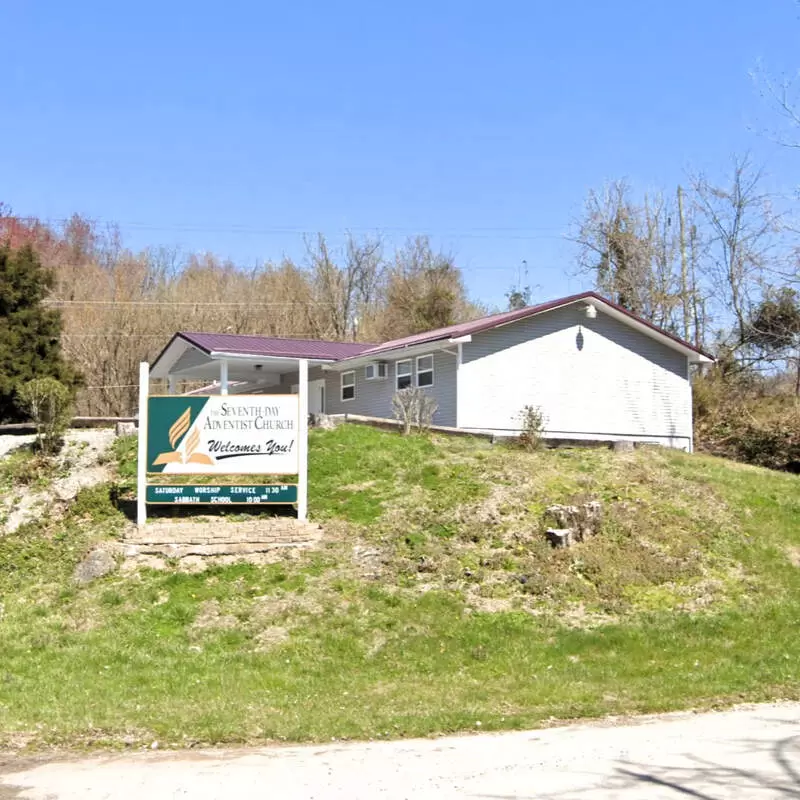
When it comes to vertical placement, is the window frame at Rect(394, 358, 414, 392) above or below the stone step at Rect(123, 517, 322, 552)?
above

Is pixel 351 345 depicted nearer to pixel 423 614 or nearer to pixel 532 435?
pixel 532 435

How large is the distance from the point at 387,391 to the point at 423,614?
591 inches

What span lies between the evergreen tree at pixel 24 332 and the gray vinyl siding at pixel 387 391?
8.19 m

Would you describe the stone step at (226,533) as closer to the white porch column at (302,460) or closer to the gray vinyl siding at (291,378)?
the white porch column at (302,460)

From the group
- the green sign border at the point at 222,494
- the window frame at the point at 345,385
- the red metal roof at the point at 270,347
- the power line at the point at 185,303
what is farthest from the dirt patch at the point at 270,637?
the power line at the point at 185,303

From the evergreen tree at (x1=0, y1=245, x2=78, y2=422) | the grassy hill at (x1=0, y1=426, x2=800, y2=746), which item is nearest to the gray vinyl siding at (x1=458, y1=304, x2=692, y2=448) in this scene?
the grassy hill at (x1=0, y1=426, x2=800, y2=746)

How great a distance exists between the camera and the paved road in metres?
6.17

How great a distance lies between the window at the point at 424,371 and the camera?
1001 inches

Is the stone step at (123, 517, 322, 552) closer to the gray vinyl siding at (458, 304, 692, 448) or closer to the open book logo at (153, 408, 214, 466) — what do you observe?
the open book logo at (153, 408, 214, 466)

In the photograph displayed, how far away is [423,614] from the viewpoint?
1237 cm

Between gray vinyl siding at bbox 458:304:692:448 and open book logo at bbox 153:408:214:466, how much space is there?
989cm

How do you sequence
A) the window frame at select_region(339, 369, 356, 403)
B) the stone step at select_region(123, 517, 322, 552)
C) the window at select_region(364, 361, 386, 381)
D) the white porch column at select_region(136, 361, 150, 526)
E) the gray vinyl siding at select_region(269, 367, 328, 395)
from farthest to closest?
the gray vinyl siding at select_region(269, 367, 328, 395) < the window frame at select_region(339, 369, 356, 403) < the window at select_region(364, 361, 386, 381) < the white porch column at select_region(136, 361, 150, 526) < the stone step at select_region(123, 517, 322, 552)

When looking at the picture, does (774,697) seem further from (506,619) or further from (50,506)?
(50,506)

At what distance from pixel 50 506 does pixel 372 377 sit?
42.4 ft
